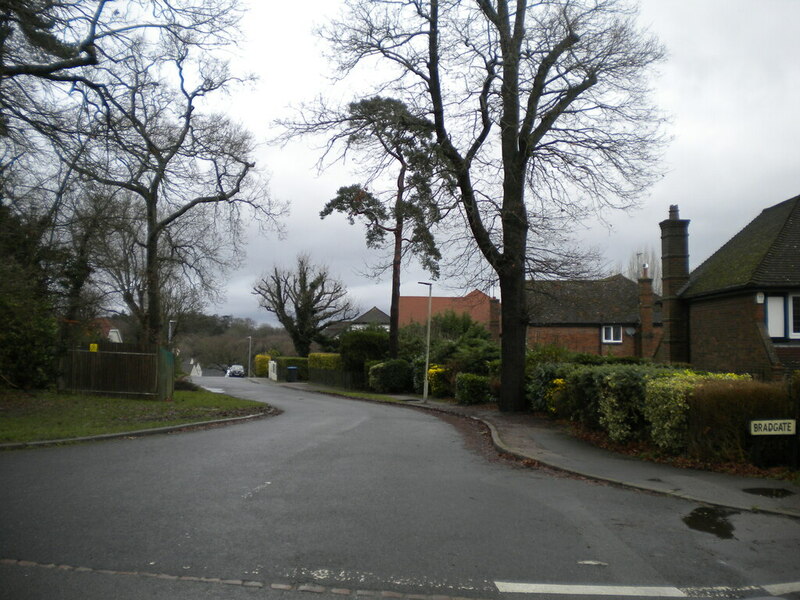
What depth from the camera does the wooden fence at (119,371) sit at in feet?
76.5

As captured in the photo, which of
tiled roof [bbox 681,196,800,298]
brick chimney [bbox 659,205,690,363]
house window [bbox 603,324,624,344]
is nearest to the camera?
tiled roof [bbox 681,196,800,298]

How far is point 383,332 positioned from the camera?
4003cm

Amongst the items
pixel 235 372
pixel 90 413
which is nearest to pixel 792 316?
pixel 90 413

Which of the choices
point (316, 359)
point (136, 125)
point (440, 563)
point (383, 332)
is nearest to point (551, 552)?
point (440, 563)

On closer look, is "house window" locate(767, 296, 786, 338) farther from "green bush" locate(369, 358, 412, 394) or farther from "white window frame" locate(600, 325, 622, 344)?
"white window frame" locate(600, 325, 622, 344)

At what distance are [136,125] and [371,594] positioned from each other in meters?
11.9

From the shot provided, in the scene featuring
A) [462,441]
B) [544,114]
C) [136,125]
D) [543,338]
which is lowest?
[462,441]

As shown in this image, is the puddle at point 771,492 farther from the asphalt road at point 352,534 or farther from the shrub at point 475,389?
the shrub at point 475,389

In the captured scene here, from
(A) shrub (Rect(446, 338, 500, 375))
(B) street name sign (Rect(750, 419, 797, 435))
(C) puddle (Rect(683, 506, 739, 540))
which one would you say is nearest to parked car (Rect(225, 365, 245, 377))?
(A) shrub (Rect(446, 338, 500, 375))

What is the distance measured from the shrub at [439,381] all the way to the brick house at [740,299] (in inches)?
368

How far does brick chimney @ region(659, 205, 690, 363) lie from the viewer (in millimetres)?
28062

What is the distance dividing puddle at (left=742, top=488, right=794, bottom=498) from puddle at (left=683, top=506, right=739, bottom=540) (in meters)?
1.03

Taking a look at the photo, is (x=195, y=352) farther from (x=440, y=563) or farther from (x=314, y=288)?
(x=440, y=563)

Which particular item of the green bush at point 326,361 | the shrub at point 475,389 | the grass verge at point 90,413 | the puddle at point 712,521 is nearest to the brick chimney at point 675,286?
the shrub at point 475,389
